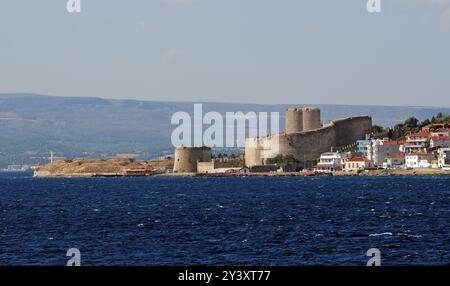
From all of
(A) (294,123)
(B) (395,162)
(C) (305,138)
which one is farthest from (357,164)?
(A) (294,123)

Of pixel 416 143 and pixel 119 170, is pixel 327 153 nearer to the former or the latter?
pixel 416 143

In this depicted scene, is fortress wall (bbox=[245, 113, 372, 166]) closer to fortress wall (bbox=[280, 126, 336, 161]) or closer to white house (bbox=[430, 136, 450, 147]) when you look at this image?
fortress wall (bbox=[280, 126, 336, 161])

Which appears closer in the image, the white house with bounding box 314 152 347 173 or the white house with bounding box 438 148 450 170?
the white house with bounding box 438 148 450 170

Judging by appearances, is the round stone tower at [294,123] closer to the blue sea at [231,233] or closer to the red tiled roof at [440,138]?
the red tiled roof at [440,138]

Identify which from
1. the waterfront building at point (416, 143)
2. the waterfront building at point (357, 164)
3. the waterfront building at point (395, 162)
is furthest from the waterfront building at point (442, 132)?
the waterfront building at point (357, 164)

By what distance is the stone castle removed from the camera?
6152 inches

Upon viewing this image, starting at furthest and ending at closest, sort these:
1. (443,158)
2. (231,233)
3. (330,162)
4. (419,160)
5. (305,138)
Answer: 1. (305,138)
2. (330,162)
3. (419,160)
4. (443,158)
5. (231,233)

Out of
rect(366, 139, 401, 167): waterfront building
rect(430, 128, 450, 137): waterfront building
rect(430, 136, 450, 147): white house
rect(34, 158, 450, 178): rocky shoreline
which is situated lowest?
rect(34, 158, 450, 178): rocky shoreline

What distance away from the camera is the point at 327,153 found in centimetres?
15300

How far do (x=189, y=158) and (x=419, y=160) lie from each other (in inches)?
1460

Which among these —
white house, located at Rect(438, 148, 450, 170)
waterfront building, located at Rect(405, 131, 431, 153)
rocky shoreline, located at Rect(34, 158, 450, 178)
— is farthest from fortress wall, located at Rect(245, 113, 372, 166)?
white house, located at Rect(438, 148, 450, 170)
